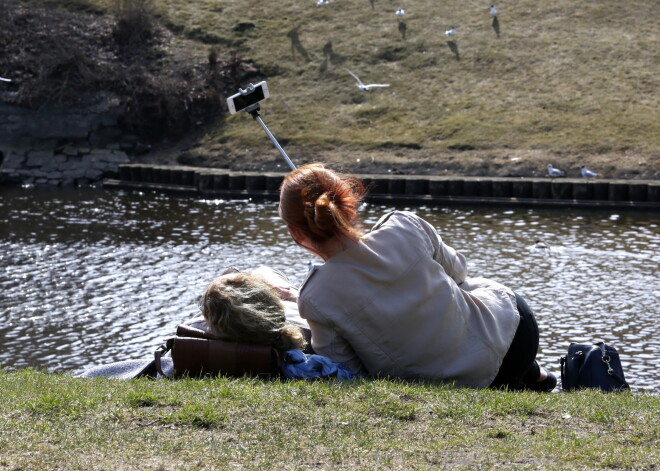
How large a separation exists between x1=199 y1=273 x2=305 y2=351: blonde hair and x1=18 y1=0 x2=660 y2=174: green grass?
14.8 metres

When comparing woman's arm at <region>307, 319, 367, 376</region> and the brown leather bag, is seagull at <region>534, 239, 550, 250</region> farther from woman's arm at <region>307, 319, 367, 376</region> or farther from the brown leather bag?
the brown leather bag

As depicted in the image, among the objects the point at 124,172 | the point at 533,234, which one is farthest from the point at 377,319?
the point at 124,172

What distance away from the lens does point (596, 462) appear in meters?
3.88

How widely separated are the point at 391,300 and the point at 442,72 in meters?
19.5

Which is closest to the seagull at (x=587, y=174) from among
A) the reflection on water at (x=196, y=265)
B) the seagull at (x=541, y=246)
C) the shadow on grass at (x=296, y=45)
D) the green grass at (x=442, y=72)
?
the green grass at (x=442, y=72)

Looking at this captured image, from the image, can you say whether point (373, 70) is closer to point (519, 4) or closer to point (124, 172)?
point (519, 4)

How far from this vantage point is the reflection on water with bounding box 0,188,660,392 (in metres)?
9.63

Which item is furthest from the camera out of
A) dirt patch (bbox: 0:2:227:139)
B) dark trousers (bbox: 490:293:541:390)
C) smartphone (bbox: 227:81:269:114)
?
dirt patch (bbox: 0:2:227:139)

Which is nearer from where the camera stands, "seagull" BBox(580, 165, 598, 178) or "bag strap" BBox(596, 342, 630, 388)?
"bag strap" BBox(596, 342, 630, 388)

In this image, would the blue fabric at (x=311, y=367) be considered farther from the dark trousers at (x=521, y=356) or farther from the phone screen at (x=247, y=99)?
the phone screen at (x=247, y=99)

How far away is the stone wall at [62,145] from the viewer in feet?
71.8

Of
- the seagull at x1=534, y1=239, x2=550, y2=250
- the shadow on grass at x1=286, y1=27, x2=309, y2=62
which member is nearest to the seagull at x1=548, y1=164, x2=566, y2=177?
the seagull at x1=534, y1=239, x2=550, y2=250

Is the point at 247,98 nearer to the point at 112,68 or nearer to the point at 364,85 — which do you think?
the point at 364,85

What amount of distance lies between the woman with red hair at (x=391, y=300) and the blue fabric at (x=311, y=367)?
0.07 m
